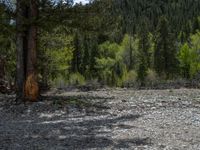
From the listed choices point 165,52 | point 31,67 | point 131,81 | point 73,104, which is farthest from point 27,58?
point 165,52

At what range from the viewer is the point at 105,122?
12.7 meters

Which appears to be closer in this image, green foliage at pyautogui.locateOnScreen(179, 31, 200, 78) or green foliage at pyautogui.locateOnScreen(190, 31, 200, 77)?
green foliage at pyautogui.locateOnScreen(190, 31, 200, 77)

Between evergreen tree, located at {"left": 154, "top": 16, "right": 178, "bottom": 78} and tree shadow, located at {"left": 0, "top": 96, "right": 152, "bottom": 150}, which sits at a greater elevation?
evergreen tree, located at {"left": 154, "top": 16, "right": 178, "bottom": 78}

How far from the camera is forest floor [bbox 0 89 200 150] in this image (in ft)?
32.2

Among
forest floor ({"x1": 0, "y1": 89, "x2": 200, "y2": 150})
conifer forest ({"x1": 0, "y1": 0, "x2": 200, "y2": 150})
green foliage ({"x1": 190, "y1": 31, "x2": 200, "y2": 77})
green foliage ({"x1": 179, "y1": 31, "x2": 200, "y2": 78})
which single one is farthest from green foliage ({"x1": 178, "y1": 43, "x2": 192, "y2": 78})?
forest floor ({"x1": 0, "y1": 89, "x2": 200, "y2": 150})

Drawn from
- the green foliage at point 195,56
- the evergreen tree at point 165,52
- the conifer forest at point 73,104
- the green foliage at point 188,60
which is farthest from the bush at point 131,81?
the green foliage at point 195,56

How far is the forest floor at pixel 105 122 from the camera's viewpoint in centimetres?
982

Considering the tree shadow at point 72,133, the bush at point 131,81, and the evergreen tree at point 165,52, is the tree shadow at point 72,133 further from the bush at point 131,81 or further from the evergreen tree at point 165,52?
the evergreen tree at point 165,52

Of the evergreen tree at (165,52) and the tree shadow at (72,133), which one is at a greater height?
the evergreen tree at (165,52)

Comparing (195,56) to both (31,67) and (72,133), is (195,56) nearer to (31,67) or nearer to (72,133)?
(31,67)

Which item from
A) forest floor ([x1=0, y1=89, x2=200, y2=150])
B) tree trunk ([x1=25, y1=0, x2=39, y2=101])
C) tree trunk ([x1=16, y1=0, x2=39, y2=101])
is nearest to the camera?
forest floor ([x1=0, y1=89, x2=200, y2=150])

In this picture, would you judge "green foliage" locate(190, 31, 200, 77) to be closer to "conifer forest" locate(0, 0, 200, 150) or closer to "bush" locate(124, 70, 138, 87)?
"bush" locate(124, 70, 138, 87)

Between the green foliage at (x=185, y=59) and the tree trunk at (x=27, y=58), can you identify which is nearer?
the tree trunk at (x=27, y=58)

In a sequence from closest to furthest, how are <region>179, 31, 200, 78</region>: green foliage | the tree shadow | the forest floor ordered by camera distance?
the tree shadow → the forest floor → <region>179, 31, 200, 78</region>: green foliage
